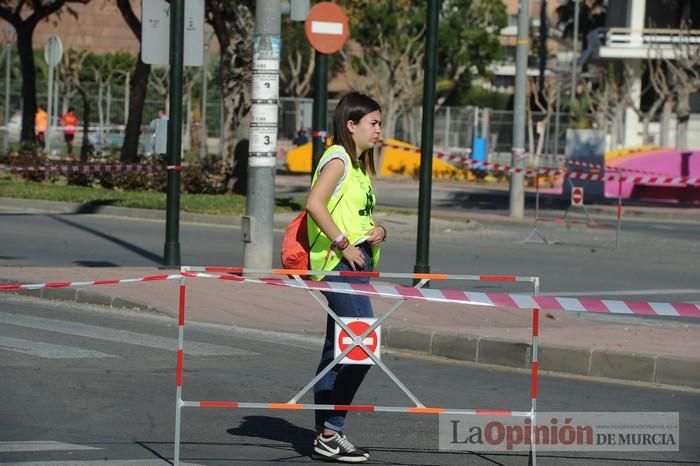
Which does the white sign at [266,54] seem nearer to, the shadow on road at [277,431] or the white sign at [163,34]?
the white sign at [163,34]

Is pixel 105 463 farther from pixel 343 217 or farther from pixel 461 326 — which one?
pixel 461 326

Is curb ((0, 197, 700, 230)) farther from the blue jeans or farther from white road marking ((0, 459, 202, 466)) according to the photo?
white road marking ((0, 459, 202, 466))

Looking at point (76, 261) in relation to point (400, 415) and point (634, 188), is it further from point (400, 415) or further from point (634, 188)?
point (634, 188)

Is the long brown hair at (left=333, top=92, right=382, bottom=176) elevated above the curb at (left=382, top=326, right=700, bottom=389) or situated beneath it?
elevated above

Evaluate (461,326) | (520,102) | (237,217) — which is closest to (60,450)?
(461,326)

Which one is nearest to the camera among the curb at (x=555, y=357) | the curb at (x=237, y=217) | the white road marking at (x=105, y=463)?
the white road marking at (x=105, y=463)

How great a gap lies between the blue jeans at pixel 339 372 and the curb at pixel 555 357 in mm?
3438

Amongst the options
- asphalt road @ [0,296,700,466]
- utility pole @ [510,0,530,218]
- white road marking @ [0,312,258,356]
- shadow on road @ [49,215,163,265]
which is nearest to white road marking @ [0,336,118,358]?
asphalt road @ [0,296,700,466]

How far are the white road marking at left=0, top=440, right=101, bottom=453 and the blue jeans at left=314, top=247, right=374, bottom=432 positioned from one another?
3.98 feet

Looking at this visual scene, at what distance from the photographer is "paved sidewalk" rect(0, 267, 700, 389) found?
32.9 feet

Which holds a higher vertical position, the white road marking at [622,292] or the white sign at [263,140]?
the white sign at [263,140]

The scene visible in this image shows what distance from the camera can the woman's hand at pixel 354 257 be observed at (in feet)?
22.2

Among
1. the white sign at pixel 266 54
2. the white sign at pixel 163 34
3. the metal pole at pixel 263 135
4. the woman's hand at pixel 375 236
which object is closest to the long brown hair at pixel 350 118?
the woman's hand at pixel 375 236

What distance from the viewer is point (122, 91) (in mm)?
64062
